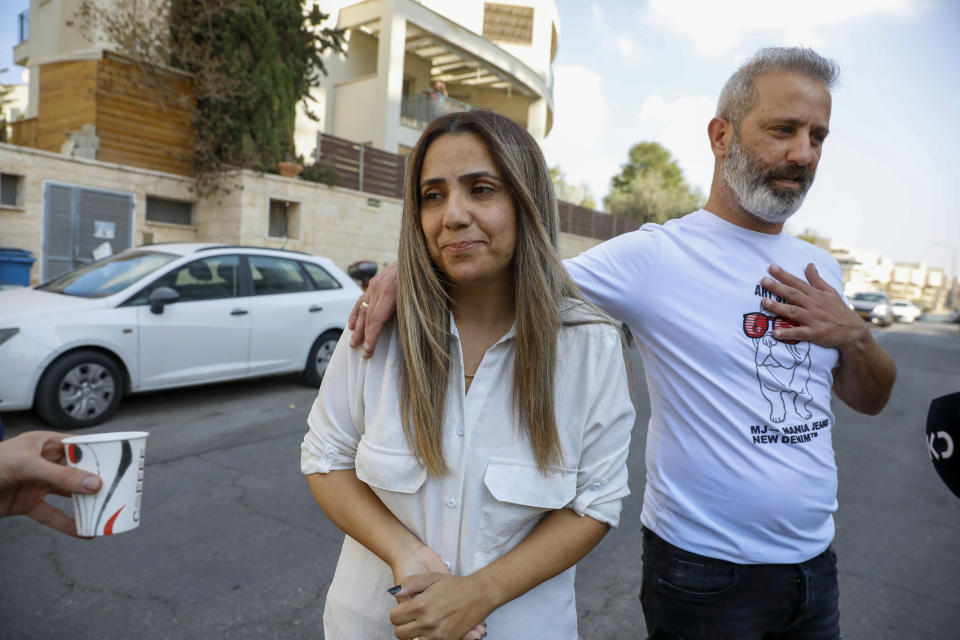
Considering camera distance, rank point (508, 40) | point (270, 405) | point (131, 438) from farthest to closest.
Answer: point (508, 40), point (270, 405), point (131, 438)

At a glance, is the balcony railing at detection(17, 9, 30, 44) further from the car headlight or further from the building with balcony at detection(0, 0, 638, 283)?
the car headlight

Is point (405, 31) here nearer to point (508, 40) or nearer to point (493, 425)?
point (508, 40)

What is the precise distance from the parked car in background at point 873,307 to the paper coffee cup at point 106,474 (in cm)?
3242

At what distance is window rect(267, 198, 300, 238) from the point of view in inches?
579

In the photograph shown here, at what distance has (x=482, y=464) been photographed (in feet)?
4.53

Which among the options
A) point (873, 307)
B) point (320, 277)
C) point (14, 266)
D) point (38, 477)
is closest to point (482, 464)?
point (38, 477)

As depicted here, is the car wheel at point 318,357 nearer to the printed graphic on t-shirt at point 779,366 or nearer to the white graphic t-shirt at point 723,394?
the white graphic t-shirt at point 723,394

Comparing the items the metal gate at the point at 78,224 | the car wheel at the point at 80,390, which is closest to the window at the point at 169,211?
the metal gate at the point at 78,224

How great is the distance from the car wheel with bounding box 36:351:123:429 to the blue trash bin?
4.90 metres

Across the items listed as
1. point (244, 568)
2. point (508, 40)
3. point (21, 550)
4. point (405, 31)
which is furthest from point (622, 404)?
point (508, 40)

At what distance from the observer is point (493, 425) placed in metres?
1.41

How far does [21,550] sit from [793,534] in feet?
12.4

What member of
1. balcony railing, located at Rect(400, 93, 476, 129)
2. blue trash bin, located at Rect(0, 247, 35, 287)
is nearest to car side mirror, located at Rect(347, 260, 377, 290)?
blue trash bin, located at Rect(0, 247, 35, 287)

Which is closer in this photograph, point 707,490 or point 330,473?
point 330,473
